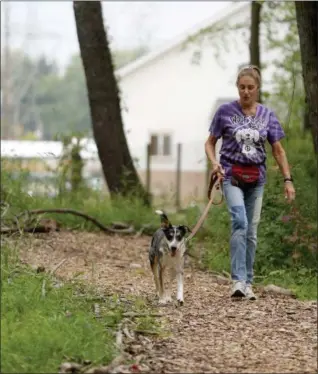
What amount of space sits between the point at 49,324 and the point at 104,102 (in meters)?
10.9

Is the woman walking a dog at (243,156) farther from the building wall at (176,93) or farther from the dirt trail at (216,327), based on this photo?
the building wall at (176,93)

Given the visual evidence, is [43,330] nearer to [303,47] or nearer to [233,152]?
[233,152]

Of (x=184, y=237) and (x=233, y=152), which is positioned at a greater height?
(x=233, y=152)

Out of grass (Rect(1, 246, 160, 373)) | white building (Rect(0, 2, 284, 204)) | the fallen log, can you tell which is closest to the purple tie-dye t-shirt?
grass (Rect(1, 246, 160, 373))

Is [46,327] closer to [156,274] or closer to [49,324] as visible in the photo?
[49,324]

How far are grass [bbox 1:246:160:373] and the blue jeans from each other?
1.07 meters

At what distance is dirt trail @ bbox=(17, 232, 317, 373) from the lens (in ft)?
24.6

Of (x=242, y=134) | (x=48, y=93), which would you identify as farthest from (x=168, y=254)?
(x=48, y=93)

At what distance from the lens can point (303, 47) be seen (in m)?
12.9

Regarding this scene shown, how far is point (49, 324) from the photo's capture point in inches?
295

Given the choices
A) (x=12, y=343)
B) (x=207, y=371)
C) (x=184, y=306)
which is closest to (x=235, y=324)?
(x=184, y=306)

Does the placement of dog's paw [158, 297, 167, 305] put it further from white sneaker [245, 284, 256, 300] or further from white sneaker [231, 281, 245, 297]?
white sneaker [245, 284, 256, 300]

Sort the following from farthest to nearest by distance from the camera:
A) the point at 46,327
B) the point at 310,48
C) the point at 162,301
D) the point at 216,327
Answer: the point at 310,48, the point at 162,301, the point at 216,327, the point at 46,327

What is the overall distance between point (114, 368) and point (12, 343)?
646mm
